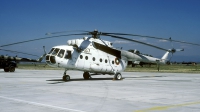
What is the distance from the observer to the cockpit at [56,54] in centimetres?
2185

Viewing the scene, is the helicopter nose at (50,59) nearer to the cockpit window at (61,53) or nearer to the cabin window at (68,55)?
the cockpit window at (61,53)

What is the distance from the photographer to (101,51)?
83.0 feet

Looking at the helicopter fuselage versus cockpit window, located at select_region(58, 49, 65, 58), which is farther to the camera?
cockpit window, located at select_region(58, 49, 65, 58)

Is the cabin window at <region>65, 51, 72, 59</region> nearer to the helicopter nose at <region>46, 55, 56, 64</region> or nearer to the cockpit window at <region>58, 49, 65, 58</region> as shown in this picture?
the cockpit window at <region>58, 49, 65, 58</region>

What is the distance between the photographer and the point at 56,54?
22234mm

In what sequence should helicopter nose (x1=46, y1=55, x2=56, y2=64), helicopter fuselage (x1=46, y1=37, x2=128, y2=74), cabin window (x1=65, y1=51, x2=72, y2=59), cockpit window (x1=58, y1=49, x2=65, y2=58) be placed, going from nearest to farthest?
helicopter nose (x1=46, y1=55, x2=56, y2=64) < helicopter fuselage (x1=46, y1=37, x2=128, y2=74) < cockpit window (x1=58, y1=49, x2=65, y2=58) < cabin window (x1=65, y1=51, x2=72, y2=59)

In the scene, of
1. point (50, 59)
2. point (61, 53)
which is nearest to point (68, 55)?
point (61, 53)

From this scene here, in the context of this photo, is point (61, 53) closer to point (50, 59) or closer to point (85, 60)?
point (50, 59)

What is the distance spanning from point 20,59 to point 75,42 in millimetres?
26602

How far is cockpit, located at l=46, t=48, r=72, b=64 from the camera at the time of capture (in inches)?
860

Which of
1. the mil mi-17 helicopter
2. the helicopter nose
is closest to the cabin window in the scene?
the mil mi-17 helicopter

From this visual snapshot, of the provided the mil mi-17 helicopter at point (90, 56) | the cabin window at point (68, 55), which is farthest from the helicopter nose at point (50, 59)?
the cabin window at point (68, 55)

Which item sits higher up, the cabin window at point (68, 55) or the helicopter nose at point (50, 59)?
the cabin window at point (68, 55)

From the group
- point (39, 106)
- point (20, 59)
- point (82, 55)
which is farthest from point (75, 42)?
point (20, 59)
